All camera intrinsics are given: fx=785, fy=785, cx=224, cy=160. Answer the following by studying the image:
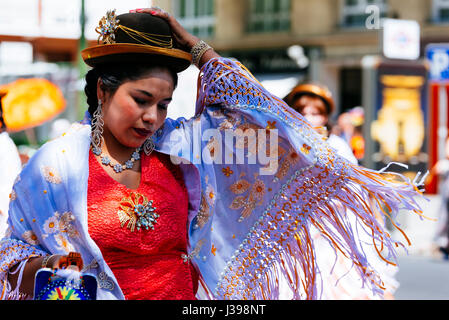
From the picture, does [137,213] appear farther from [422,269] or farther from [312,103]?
[422,269]

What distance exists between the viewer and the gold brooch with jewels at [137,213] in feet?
8.02

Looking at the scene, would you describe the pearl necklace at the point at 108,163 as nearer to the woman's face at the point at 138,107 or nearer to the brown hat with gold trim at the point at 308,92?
the woman's face at the point at 138,107

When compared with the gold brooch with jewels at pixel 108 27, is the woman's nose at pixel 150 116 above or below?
below

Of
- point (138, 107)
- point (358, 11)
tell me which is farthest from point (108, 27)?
point (358, 11)

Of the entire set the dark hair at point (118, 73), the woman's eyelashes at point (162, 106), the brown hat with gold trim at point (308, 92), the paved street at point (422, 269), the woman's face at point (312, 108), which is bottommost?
the paved street at point (422, 269)

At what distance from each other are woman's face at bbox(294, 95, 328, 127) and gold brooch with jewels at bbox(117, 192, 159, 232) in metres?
2.95

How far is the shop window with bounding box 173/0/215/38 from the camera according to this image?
2139 cm

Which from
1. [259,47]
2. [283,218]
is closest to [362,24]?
[259,47]

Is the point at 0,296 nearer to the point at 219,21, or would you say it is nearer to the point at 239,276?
the point at 239,276

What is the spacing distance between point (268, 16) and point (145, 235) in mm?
18314

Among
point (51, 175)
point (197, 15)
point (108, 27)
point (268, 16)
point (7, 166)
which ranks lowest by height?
point (7, 166)

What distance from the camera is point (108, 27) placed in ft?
8.31

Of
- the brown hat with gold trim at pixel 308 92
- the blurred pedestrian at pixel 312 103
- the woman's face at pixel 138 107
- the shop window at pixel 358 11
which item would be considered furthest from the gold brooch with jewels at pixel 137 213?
the shop window at pixel 358 11

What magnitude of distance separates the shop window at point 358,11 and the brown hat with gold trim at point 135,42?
16.5 m
